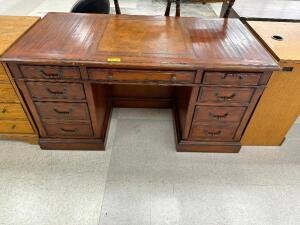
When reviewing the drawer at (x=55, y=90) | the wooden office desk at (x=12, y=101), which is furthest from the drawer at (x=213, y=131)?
the wooden office desk at (x=12, y=101)

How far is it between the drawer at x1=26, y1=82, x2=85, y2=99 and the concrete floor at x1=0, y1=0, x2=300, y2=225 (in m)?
0.50

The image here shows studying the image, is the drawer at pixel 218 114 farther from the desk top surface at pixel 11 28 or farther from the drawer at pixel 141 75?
the desk top surface at pixel 11 28

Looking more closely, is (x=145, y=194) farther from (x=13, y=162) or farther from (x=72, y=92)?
(x=13, y=162)

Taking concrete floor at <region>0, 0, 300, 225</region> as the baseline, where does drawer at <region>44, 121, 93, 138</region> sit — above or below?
above

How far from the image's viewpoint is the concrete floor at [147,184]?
1.21m

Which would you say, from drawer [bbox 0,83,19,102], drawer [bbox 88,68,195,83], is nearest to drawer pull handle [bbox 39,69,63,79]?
drawer [bbox 88,68,195,83]

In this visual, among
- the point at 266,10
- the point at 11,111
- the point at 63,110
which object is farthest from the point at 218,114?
the point at 11,111

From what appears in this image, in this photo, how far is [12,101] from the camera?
4.18ft

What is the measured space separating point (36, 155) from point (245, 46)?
1604mm

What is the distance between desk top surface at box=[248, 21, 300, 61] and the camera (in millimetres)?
1135

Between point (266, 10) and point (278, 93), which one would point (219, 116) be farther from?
point (266, 10)

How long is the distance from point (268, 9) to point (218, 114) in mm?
1287

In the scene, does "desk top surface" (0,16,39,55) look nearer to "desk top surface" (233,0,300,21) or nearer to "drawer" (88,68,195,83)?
"drawer" (88,68,195,83)

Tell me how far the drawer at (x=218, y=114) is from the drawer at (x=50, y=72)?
77 centimetres
